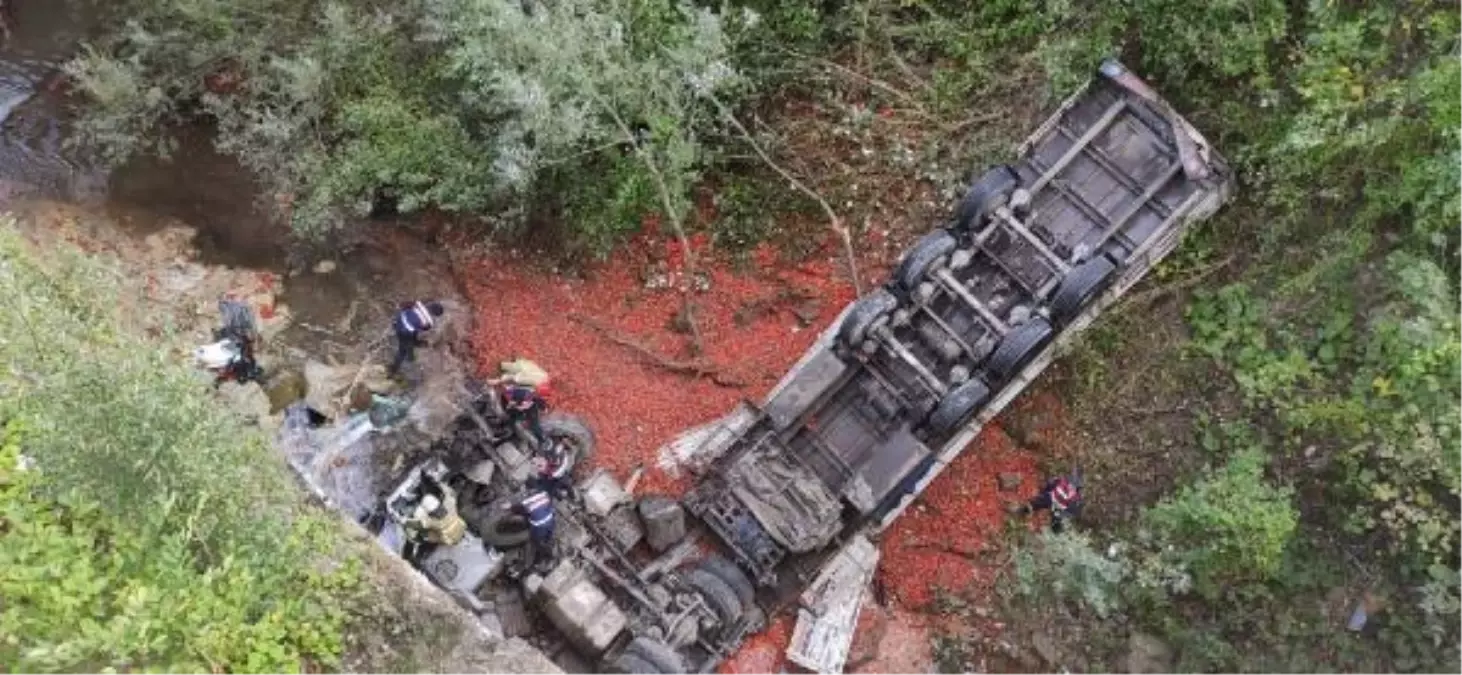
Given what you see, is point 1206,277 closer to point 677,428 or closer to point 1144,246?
point 1144,246

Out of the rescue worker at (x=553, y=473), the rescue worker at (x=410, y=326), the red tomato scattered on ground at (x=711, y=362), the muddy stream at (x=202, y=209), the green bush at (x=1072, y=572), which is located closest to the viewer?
the green bush at (x=1072, y=572)

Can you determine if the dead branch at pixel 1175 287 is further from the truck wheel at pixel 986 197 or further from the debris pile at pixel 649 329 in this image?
the debris pile at pixel 649 329

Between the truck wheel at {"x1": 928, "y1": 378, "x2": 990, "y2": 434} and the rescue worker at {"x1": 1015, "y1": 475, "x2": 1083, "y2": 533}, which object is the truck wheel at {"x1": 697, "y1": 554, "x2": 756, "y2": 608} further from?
the rescue worker at {"x1": 1015, "y1": 475, "x2": 1083, "y2": 533}

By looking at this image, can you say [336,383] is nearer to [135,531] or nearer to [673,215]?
[673,215]

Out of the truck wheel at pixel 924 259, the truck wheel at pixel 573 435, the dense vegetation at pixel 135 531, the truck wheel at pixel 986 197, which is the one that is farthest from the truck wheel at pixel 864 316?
the dense vegetation at pixel 135 531

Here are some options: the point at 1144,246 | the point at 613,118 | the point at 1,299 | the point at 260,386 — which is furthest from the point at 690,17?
the point at 1,299
